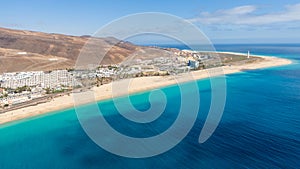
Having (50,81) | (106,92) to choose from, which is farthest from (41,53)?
(106,92)

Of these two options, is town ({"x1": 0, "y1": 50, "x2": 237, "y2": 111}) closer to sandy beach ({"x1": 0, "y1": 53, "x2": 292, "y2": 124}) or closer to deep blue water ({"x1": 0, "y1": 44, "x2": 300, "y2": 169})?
sandy beach ({"x1": 0, "y1": 53, "x2": 292, "y2": 124})

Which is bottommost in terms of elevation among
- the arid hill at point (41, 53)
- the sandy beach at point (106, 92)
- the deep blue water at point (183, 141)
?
the deep blue water at point (183, 141)

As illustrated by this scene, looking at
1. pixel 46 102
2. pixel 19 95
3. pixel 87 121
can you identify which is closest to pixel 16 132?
pixel 87 121

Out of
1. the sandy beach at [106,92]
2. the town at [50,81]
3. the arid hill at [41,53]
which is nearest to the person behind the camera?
the sandy beach at [106,92]

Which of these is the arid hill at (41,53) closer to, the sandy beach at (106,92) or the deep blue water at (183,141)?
the sandy beach at (106,92)

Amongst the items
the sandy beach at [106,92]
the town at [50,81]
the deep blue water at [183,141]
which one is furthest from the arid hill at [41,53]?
the deep blue water at [183,141]

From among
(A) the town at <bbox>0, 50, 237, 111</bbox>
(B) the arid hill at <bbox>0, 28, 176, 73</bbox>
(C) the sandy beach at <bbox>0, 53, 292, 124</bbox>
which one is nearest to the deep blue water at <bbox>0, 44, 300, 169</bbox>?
(C) the sandy beach at <bbox>0, 53, 292, 124</bbox>

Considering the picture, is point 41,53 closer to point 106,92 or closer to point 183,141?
point 106,92

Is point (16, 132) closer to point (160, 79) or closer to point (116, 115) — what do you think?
point (116, 115)

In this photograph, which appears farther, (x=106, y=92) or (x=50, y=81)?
(x=50, y=81)
